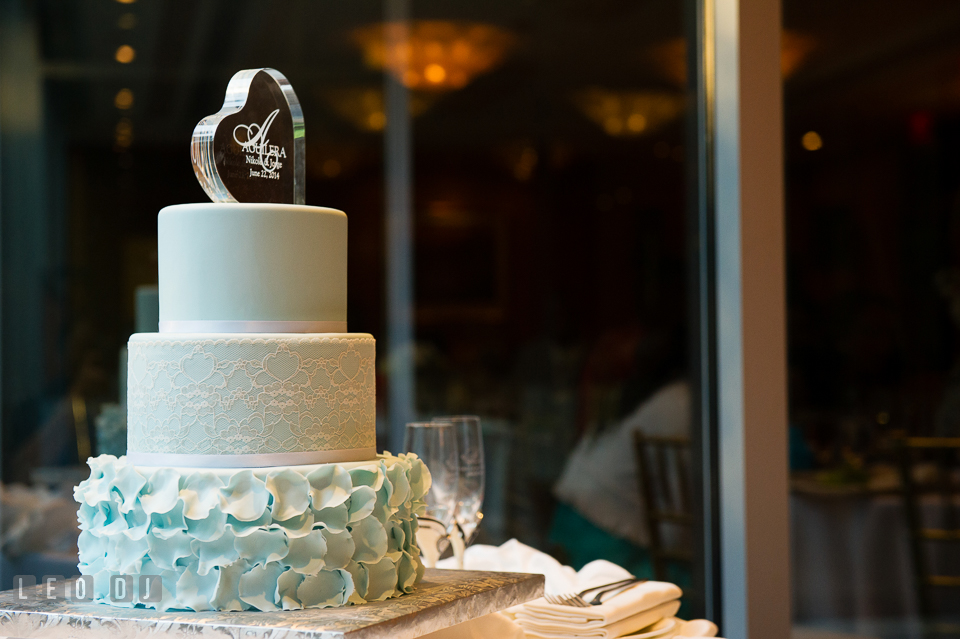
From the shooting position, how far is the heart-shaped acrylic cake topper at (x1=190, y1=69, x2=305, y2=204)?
1.06m

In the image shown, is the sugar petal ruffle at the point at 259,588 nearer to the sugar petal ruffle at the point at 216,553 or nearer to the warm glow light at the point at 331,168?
the sugar petal ruffle at the point at 216,553

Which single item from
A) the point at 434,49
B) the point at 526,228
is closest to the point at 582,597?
the point at 526,228

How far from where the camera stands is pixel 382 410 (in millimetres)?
3238

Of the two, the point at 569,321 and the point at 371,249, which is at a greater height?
the point at 371,249

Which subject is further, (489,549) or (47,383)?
(47,383)

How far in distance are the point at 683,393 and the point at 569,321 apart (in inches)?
17.4

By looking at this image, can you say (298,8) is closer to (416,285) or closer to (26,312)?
(416,285)

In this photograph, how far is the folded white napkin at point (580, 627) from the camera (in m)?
1.21

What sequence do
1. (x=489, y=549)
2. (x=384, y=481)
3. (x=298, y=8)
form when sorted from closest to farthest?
(x=384, y=481) → (x=489, y=549) → (x=298, y=8)

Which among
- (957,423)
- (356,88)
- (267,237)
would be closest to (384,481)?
(267,237)

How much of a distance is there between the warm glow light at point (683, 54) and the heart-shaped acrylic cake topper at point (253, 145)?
2249 mm

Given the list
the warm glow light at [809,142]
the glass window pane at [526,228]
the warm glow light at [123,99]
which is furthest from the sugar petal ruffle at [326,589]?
the warm glow light at [809,142]

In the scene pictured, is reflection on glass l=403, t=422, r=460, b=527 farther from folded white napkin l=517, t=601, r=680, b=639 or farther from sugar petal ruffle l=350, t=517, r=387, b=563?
sugar petal ruffle l=350, t=517, r=387, b=563

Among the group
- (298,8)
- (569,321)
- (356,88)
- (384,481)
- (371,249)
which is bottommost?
(384,481)
